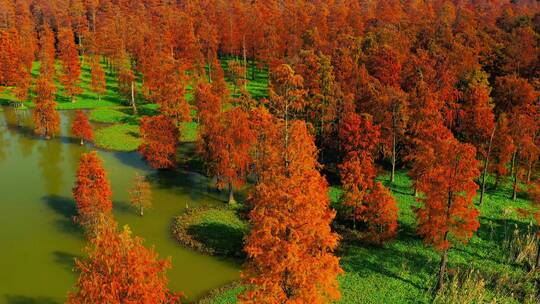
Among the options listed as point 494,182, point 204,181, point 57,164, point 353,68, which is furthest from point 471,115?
point 57,164

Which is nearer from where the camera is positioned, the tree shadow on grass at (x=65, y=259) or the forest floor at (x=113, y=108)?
the tree shadow on grass at (x=65, y=259)

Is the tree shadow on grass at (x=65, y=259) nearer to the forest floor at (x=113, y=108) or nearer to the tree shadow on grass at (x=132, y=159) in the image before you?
the tree shadow on grass at (x=132, y=159)

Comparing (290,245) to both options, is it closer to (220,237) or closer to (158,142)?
(220,237)

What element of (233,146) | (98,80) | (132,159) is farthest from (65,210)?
(98,80)


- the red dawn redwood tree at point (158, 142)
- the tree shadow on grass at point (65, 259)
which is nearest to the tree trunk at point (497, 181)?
the red dawn redwood tree at point (158, 142)

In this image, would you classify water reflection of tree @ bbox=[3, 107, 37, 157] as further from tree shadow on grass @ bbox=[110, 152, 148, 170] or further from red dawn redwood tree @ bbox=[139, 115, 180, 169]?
red dawn redwood tree @ bbox=[139, 115, 180, 169]
